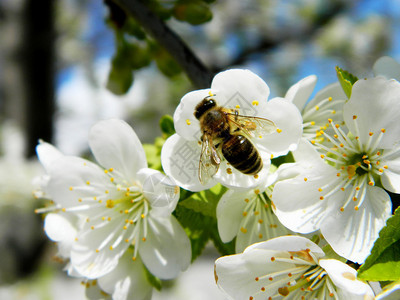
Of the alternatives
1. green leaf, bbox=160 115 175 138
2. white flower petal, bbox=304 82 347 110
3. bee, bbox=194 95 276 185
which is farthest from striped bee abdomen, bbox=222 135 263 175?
white flower petal, bbox=304 82 347 110

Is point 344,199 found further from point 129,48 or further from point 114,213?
point 129,48

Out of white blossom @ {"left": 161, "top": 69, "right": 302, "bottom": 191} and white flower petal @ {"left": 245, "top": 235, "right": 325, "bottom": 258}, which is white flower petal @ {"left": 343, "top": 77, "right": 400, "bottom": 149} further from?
white flower petal @ {"left": 245, "top": 235, "right": 325, "bottom": 258}

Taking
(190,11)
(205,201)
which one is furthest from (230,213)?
(190,11)

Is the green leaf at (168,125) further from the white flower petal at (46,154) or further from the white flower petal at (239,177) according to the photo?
the white flower petal at (46,154)

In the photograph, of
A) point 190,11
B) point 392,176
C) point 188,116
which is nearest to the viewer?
point 392,176

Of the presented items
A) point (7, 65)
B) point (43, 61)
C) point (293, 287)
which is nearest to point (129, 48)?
point (293, 287)

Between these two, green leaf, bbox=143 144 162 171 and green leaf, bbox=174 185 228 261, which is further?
green leaf, bbox=143 144 162 171

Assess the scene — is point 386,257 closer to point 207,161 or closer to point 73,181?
point 207,161
